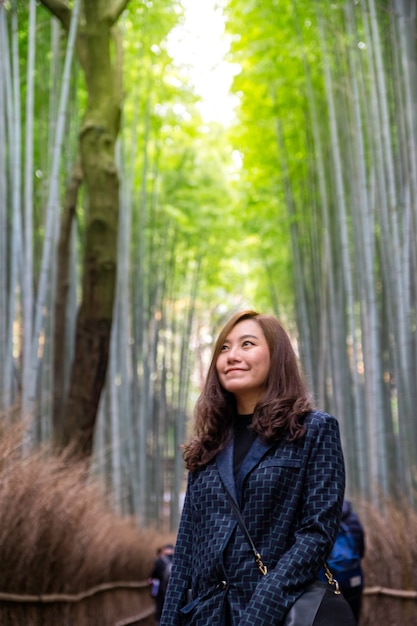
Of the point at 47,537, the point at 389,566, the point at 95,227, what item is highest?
the point at 95,227

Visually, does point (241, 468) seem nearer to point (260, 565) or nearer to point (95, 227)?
point (260, 565)

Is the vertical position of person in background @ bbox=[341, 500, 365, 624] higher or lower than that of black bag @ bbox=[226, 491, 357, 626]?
lower

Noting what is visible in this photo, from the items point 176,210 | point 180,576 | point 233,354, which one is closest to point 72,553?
point 180,576

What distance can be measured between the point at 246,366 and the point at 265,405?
0.35 ft

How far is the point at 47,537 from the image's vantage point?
126 inches

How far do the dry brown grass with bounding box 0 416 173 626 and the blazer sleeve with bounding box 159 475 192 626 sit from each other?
115 centimetres

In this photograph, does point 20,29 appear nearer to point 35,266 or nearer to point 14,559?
point 35,266

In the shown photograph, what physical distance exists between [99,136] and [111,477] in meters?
3.50

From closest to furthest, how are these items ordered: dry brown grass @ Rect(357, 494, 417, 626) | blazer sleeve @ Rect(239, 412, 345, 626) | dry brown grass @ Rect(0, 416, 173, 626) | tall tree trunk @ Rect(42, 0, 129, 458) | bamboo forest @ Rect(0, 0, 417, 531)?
1. blazer sleeve @ Rect(239, 412, 345, 626)
2. dry brown grass @ Rect(0, 416, 173, 626)
3. dry brown grass @ Rect(357, 494, 417, 626)
4. bamboo forest @ Rect(0, 0, 417, 531)
5. tall tree trunk @ Rect(42, 0, 129, 458)

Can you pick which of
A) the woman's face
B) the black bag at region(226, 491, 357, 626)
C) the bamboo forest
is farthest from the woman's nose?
the bamboo forest

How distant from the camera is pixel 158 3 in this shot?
25.3ft

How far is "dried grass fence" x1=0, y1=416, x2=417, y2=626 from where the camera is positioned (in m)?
2.93

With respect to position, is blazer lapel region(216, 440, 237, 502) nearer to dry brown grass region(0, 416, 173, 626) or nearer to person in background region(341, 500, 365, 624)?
dry brown grass region(0, 416, 173, 626)

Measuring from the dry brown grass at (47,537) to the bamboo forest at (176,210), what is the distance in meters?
0.21
